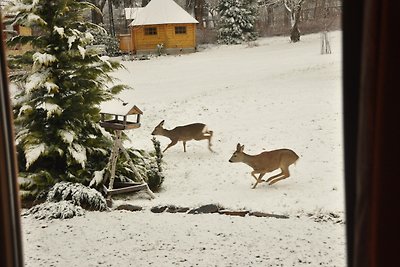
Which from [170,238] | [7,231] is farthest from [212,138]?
[7,231]

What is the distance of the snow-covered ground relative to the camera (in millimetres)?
2131

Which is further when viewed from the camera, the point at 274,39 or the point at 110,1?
the point at 274,39

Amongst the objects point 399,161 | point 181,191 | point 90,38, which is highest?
point 90,38

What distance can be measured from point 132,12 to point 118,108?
0.57 metres

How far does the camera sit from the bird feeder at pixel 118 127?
2.92 meters

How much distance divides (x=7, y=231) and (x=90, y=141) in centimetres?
209

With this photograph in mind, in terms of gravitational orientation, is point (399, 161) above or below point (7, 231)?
above

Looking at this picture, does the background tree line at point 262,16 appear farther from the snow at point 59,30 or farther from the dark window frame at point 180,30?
the snow at point 59,30

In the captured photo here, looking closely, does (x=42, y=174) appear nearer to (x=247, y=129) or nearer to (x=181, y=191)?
(x=181, y=191)

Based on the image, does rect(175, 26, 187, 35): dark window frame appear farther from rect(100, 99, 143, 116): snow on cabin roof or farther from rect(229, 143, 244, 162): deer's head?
rect(229, 143, 244, 162): deer's head

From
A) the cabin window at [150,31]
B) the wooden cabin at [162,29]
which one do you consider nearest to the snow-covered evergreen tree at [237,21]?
the wooden cabin at [162,29]

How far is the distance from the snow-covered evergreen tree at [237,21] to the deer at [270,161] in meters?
0.71

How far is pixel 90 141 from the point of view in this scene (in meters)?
3.09

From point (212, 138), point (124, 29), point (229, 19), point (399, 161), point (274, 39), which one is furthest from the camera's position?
point (212, 138)
